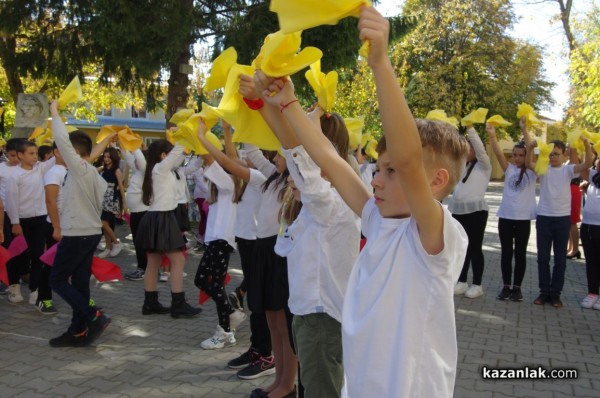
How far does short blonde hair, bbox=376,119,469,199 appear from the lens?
1.77 metres

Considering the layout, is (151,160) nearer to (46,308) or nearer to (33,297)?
(46,308)

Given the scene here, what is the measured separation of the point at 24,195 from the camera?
21.9 ft

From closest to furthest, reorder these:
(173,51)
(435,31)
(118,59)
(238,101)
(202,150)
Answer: (238,101), (202,150), (173,51), (118,59), (435,31)

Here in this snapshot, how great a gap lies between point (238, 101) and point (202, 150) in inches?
83.1

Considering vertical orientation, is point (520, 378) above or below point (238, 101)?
below

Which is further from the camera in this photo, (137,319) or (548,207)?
(548,207)

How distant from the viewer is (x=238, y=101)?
2.18 m

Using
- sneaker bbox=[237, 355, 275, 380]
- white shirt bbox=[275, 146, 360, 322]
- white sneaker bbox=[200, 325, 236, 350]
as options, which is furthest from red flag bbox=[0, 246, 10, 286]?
white shirt bbox=[275, 146, 360, 322]

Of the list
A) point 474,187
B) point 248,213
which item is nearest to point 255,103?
point 248,213

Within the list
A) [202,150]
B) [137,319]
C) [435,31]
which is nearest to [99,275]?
[137,319]

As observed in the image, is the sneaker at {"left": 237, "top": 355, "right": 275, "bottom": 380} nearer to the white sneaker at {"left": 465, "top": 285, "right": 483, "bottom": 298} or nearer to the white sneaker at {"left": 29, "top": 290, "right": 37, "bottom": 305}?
the white sneaker at {"left": 29, "top": 290, "right": 37, "bottom": 305}

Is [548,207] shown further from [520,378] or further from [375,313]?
[375,313]
